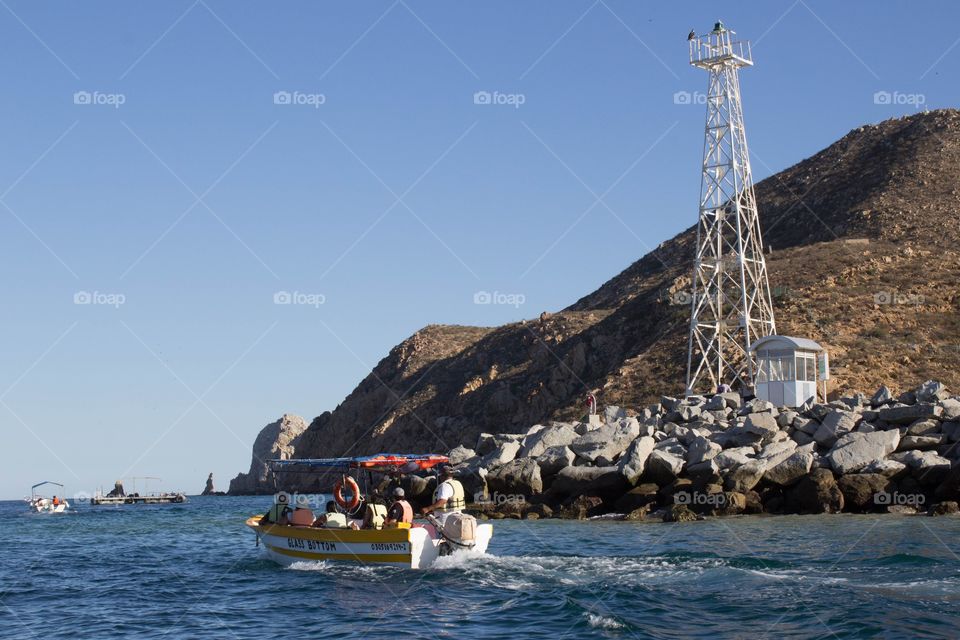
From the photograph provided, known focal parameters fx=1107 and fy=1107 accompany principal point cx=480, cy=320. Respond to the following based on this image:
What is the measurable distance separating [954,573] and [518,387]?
66691 mm

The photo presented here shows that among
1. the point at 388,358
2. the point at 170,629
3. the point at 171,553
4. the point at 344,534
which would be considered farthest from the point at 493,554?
the point at 388,358

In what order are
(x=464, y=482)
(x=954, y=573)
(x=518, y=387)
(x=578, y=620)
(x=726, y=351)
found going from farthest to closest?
(x=518, y=387)
(x=726, y=351)
(x=464, y=482)
(x=954, y=573)
(x=578, y=620)

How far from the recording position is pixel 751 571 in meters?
24.8

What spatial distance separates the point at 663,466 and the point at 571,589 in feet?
53.7

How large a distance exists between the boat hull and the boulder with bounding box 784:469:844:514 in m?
12.8

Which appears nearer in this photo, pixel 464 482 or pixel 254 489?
pixel 464 482

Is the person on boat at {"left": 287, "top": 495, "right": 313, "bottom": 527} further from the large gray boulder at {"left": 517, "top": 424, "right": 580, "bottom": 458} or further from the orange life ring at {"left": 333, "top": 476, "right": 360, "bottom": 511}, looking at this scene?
the large gray boulder at {"left": 517, "top": 424, "right": 580, "bottom": 458}

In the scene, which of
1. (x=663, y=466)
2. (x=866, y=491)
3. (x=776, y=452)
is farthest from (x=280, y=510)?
(x=866, y=491)

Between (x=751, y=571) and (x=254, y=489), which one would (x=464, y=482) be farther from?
(x=254, y=489)

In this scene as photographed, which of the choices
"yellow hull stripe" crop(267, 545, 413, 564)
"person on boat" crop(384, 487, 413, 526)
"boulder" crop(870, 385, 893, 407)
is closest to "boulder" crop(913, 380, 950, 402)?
"boulder" crop(870, 385, 893, 407)

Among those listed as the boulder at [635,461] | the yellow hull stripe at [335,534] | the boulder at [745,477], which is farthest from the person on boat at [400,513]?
the boulder at [745,477]

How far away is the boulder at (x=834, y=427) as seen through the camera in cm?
4050
